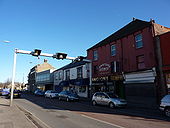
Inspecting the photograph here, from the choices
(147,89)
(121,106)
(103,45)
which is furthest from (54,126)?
(103,45)

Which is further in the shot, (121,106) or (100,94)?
(100,94)

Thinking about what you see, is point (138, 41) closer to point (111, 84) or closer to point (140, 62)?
point (140, 62)

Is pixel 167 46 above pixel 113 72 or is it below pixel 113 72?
above

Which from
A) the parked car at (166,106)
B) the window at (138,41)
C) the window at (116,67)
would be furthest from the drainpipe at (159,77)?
the parked car at (166,106)

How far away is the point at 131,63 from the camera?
68.6ft

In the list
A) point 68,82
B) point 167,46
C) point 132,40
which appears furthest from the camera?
point 68,82

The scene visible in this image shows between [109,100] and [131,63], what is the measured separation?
733 cm

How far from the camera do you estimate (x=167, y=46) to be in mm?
17250

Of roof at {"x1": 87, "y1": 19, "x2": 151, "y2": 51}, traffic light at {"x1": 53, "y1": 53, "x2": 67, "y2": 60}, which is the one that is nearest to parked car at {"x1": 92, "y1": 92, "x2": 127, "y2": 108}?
traffic light at {"x1": 53, "y1": 53, "x2": 67, "y2": 60}

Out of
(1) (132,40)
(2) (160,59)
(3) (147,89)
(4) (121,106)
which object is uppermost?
(1) (132,40)

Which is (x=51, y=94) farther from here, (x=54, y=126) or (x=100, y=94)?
(x=54, y=126)

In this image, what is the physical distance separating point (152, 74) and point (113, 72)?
21.2 feet

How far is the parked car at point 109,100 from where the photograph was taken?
594 inches

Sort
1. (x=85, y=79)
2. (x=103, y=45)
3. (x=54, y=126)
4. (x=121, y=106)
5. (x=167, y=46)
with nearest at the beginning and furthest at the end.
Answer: (x=54, y=126), (x=121, y=106), (x=167, y=46), (x=103, y=45), (x=85, y=79)
